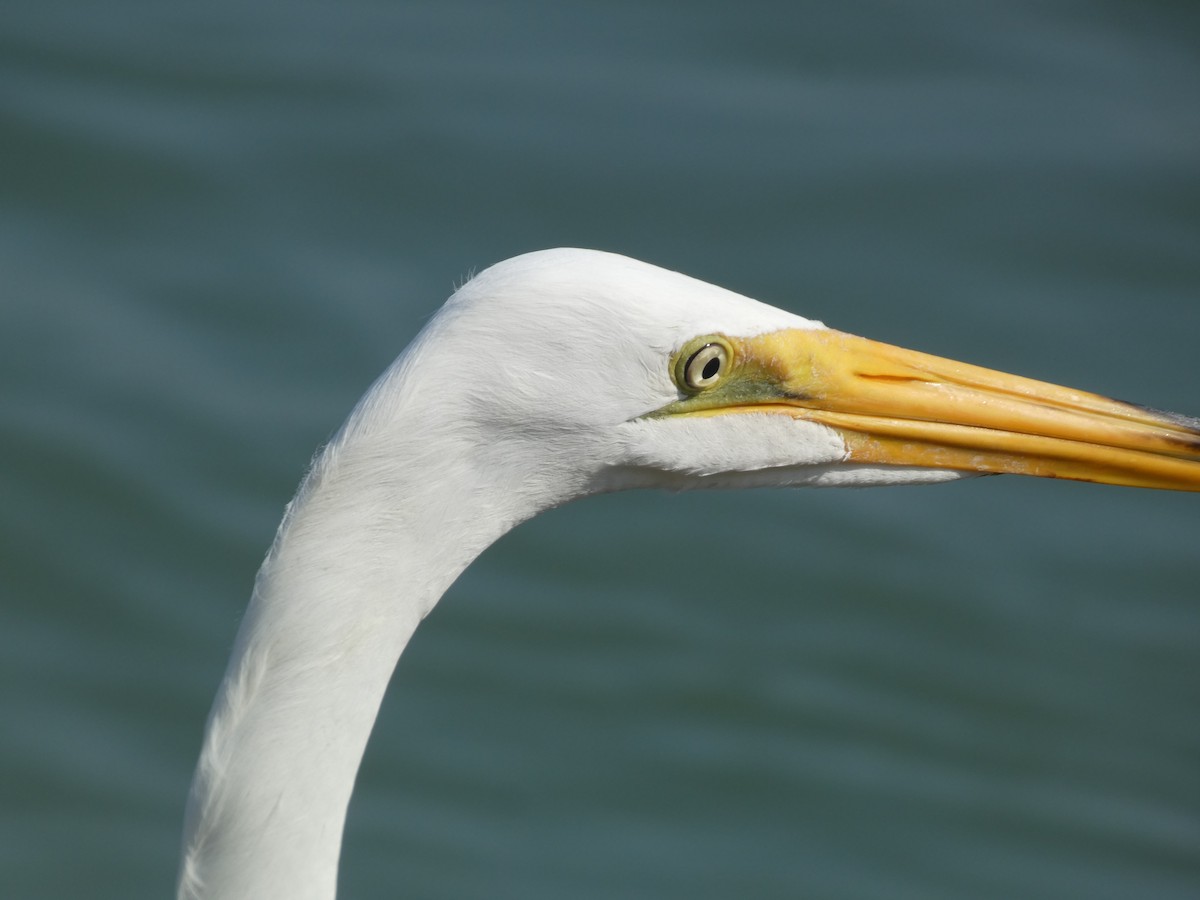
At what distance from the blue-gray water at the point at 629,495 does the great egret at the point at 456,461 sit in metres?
2.34

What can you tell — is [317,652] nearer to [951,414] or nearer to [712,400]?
[712,400]

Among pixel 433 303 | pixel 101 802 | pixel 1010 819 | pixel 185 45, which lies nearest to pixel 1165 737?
A: pixel 1010 819

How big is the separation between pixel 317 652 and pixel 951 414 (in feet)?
5.09

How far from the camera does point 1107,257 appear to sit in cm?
697

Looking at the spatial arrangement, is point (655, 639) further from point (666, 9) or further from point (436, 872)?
point (666, 9)

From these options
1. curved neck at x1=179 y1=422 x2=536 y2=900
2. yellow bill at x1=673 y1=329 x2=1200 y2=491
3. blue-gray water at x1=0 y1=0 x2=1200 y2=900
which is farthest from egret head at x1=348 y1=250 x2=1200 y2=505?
blue-gray water at x1=0 y1=0 x2=1200 y2=900

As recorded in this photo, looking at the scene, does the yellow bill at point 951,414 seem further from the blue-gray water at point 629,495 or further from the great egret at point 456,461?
the blue-gray water at point 629,495

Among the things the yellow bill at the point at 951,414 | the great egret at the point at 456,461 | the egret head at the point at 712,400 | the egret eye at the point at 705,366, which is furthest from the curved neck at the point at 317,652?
the yellow bill at the point at 951,414

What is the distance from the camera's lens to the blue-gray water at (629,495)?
5453 mm

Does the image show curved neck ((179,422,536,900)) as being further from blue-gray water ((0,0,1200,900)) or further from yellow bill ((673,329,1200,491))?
blue-gray water ((0,0,1200,900))

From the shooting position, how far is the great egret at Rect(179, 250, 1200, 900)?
2.90 m

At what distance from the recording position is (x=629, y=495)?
243 inches

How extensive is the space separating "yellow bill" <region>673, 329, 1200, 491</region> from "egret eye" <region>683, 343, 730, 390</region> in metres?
0.07

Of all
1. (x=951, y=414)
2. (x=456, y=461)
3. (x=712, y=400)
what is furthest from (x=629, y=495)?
(x=456, y=461)
